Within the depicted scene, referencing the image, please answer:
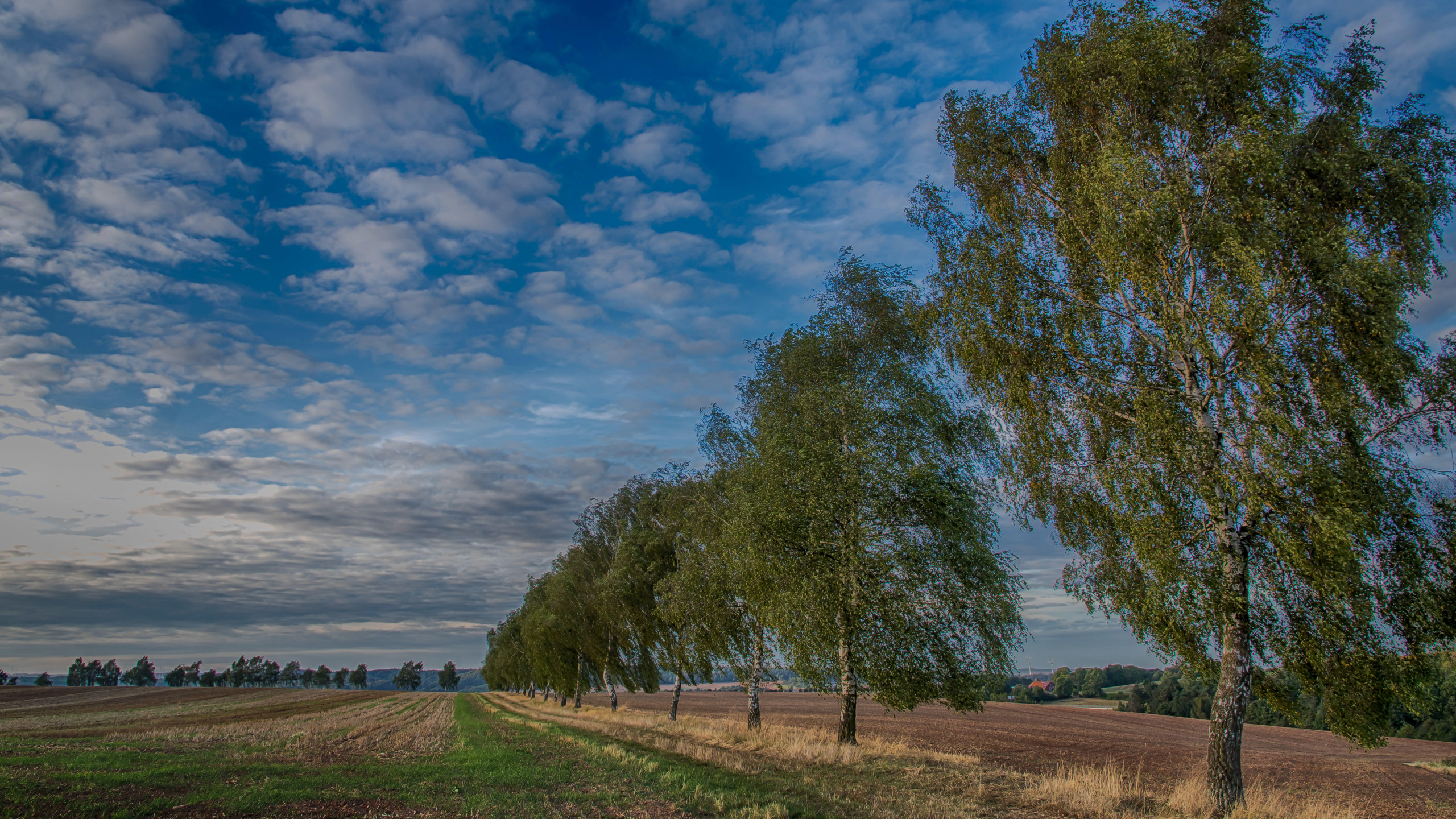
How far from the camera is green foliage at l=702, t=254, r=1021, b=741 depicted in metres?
17.9

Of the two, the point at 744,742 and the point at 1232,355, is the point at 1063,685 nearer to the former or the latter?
the point at 744,742

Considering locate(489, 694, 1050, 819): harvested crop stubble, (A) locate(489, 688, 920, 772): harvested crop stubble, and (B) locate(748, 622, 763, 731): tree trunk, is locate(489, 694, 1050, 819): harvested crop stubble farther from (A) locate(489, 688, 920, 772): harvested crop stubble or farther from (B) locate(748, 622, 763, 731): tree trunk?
(B) locate(748, 622, 763, 731): tree trunk

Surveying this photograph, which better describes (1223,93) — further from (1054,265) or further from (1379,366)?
(1379,366)

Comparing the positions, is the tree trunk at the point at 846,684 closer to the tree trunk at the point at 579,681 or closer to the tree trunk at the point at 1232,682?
the tree trunk at the point at 1232,682

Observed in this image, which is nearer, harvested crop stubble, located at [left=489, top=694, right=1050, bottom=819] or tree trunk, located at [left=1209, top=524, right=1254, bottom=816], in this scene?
tree trunk, located at [left=1209, top=524, right=1254, bottom=816]

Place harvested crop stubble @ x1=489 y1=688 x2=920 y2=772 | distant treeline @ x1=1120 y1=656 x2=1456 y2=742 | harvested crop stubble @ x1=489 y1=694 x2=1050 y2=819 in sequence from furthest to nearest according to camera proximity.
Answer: harvested crop stubble @ x1=489 y1=688 x2=920 y2=772 → distant treeline @ x1=1120 y1=656 x2=1456 y2=742 → harvested crop stubble @ x1=489 y1=694 x2=1050 y2=819

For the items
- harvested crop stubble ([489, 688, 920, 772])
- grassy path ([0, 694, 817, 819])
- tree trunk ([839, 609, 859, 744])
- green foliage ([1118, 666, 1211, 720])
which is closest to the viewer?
grassy path ([0, 694, 817, 819])

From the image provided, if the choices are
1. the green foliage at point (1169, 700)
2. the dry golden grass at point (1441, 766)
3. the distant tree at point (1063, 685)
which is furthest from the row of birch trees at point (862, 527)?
the distant tree at point (1063, 685)

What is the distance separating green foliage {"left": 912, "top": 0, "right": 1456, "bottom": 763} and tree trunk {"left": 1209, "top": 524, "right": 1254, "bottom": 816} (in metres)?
0.05

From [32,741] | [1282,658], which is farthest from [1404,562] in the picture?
[32,741]

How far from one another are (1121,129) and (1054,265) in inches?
128

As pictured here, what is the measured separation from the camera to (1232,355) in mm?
12164

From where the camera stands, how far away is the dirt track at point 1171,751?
1648 centimetres

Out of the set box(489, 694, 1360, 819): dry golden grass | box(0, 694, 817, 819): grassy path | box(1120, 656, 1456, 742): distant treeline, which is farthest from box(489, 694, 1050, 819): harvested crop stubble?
box(1120, 656, 1456, 742): distant treeline
